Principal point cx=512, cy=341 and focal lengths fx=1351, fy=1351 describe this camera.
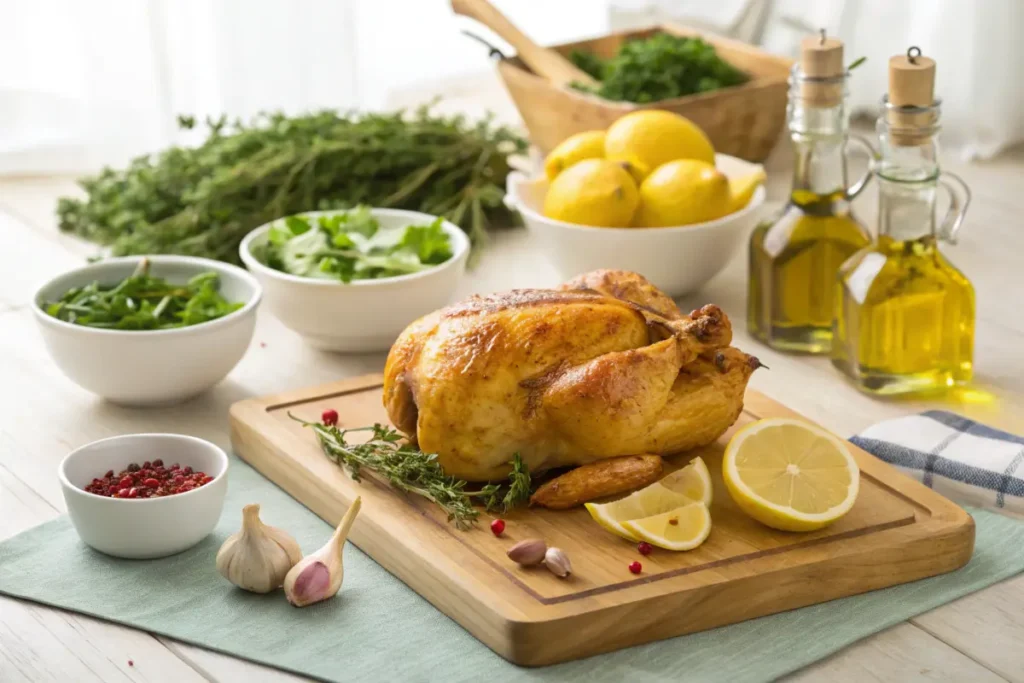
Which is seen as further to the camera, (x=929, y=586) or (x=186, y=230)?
(x=186, y=230)

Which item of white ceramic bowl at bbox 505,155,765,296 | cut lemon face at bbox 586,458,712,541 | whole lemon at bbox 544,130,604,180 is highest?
whole lemon at bbox 544,130,604,180

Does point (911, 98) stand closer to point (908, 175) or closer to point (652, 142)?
point (908, 175)

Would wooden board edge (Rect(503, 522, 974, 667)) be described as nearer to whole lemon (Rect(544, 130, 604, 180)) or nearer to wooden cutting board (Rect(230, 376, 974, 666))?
wooden cutting board (Rect(230, 376, 974, 666))

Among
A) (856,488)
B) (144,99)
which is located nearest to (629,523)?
(856,488)

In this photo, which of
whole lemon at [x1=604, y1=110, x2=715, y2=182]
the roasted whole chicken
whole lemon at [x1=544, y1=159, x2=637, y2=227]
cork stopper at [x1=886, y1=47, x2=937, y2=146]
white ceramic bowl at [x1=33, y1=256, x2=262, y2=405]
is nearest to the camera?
the roasted whole chicken

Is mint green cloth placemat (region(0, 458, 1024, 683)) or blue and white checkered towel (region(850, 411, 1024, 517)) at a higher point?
blue and white checkered towel (region(850, 411, 1024, 517))

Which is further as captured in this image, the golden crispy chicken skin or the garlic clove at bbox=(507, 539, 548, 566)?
the golden crispy chicken skin

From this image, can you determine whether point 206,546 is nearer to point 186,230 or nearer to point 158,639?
Answer: point 158,639

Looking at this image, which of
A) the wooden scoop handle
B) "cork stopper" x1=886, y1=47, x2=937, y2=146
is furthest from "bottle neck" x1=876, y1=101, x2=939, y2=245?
the wooden scoop handle
